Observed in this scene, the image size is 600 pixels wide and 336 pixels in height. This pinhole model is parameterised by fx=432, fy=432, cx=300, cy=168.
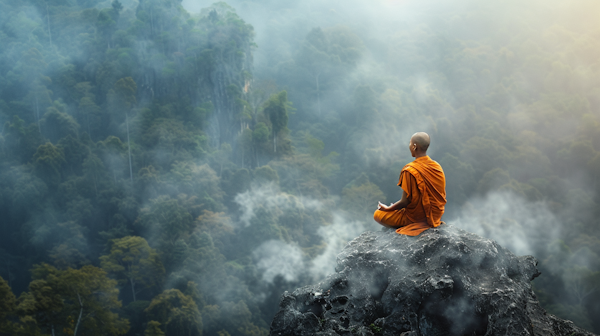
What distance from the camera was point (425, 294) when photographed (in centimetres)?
385

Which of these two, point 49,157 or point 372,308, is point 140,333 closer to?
point 49,157

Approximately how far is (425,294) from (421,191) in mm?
1090

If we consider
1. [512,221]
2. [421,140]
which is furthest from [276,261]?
[421,140]

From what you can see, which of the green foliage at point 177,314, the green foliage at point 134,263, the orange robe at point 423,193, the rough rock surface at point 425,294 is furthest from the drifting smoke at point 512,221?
the rough rock surface at point 425,294

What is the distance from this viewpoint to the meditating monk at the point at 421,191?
14.7ft

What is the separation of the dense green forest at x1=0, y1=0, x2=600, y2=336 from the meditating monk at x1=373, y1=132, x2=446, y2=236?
24481 millimetres

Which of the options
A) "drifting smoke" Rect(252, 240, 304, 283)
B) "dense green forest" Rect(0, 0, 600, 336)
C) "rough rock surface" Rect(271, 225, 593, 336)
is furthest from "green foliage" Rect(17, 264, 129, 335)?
"rough rock surface" Rect(271, 225, 593, 336)

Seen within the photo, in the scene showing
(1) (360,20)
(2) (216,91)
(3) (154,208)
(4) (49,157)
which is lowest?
(3) (154,208)

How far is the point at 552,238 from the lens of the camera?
3475cm

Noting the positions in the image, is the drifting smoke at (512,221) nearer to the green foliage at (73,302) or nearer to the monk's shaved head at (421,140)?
the green foliage at (73,302)

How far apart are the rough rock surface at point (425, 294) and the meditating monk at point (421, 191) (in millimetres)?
152

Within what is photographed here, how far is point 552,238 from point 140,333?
3218 centimetres

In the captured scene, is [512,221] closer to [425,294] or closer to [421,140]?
[421,140]

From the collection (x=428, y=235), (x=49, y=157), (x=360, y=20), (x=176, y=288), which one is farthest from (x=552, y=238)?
(x=360, y=20)
